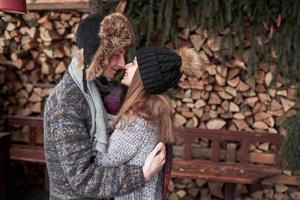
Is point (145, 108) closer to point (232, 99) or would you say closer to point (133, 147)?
point (133, 147)

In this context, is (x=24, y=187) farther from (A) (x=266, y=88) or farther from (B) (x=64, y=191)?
(B) (x=64, y=191)

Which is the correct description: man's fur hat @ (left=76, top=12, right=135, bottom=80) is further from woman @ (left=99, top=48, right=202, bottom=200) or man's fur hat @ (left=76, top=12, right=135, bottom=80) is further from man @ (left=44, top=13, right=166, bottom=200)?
woman @ (left=99, top=48, right=202, bottom=200)

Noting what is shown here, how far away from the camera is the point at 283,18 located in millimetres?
3557

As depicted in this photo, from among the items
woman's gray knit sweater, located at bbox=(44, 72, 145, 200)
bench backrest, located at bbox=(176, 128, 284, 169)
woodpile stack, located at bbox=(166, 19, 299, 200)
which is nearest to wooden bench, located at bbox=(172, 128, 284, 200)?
bench backrest, located at bbox=(176, 128, 284, 169)

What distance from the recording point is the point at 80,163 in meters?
1.41

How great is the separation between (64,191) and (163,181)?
1.32 ft

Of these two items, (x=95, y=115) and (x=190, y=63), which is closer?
(x=95, y=115)

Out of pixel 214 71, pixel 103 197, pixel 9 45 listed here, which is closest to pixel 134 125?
pixel 103 197

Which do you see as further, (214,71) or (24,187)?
(24,187)

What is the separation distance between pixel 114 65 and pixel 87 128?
Answer: 27 cm

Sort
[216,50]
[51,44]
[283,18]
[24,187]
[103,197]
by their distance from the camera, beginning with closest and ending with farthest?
[103,197]
[283,18]
[216,50]
[51,44]
[24,187]

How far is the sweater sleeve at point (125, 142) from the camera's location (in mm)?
1480

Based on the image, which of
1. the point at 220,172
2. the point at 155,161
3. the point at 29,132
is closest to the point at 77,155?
the point at 155,161

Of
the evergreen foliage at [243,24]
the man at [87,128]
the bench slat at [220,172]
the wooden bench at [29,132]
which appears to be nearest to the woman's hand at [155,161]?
the man at [87,128]
